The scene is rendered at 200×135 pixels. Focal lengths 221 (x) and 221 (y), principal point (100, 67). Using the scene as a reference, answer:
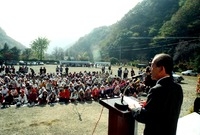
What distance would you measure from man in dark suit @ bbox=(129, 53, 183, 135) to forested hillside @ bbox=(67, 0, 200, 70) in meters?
41.6

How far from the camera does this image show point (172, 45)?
65875 mm

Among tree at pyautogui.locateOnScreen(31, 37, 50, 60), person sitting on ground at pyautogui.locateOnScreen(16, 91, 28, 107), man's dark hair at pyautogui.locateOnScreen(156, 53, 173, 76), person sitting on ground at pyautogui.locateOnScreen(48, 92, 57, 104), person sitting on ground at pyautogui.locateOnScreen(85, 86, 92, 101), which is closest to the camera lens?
man's dark hair at pyautogui.locateOnScreen(156, 53, 173, 76)

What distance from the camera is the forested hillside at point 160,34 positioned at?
189 feet

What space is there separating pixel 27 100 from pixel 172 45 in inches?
2324

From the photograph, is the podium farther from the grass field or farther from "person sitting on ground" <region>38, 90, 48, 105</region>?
"person sitting on ground" <region>38, 90, 48, 105</region>

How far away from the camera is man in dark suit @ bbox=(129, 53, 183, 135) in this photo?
5.94ft

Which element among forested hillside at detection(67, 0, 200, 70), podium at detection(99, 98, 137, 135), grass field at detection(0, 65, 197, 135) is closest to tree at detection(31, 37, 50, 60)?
forested hillside at detection(67, 0, 200, 70)

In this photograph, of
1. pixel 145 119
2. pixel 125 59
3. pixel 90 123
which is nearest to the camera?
pixel 145 119

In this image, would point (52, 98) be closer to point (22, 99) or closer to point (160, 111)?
point (22, 99)

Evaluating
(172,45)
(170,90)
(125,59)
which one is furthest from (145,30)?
(170,90)

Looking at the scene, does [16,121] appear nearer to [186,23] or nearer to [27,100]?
[27,100]

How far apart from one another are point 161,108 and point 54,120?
8726 millimetres

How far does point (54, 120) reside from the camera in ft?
32.5

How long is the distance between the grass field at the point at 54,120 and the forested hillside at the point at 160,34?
112 ft
